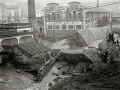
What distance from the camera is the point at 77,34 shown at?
1005 inches

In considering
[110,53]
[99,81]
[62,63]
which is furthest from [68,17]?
[99,81]

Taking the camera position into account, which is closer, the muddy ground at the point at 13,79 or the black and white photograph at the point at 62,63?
the black and white photograph at the point at 62,63

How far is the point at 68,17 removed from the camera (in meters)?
34.4

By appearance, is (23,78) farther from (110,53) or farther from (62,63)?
A: (110,53)

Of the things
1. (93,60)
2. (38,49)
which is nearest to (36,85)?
(38,49)

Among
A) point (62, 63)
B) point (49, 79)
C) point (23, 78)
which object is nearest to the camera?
point (23, 78)

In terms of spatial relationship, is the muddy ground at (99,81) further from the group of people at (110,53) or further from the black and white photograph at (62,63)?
the group of people at (110,53)

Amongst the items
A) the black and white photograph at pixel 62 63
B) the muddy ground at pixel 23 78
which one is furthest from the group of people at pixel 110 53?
the muddy ground at pixel 23 78

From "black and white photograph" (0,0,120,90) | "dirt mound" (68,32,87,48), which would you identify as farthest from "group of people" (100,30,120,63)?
"dirt mound" (68,32,87,48)

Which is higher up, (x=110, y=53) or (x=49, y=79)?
(x=110, y=53)

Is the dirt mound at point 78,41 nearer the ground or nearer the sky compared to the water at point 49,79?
nearer the sky

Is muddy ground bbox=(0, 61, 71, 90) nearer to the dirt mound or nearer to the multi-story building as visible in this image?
the dirt mound

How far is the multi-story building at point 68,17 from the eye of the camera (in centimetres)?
3325

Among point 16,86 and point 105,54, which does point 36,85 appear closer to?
point 16,86
